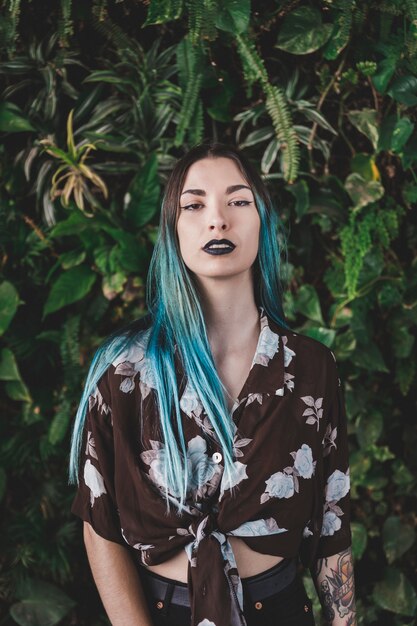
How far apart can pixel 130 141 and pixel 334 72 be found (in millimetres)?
674

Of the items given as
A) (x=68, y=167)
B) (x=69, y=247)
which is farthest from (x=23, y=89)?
(x=69, y=247)

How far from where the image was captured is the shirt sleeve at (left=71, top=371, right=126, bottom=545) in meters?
1.23

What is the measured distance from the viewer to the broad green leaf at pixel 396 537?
2.09m

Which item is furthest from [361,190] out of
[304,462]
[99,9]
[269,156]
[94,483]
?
[94,483]

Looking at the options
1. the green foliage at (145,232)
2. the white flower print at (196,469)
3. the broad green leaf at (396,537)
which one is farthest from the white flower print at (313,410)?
the broad green leaf at (396,537)

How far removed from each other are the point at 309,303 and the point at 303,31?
80 cm

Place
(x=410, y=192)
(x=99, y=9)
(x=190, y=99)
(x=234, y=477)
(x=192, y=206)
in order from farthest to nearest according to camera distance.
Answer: (x=410, y=192) < (x=190, y=99) < (x=99, y=9) < (x=192, y=206) < (x=234, y=477)

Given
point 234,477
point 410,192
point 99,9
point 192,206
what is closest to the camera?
point 234,477

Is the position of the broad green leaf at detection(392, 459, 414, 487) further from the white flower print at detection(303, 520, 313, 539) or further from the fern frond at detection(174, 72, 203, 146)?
the fern frond at detection(174, 72, 203, 146)

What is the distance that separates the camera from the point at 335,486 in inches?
52.2

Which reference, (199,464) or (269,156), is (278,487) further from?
(269,156)

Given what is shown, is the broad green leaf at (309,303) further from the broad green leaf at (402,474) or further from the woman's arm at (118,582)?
the woman's arm at (118,582)

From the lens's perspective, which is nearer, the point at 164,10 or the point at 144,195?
the point at 164,10

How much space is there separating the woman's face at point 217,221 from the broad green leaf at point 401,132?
73 centimetres
